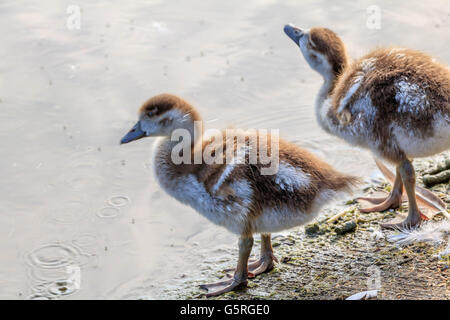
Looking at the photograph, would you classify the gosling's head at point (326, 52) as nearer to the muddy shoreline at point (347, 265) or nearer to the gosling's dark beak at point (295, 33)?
Answer: the gosling's dark beak at point (295, 33)

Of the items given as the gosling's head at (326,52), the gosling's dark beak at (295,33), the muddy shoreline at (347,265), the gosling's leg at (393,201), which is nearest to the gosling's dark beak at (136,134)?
the muddy shoreline at (347,265)

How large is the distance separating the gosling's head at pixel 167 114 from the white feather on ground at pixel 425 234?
173 cm

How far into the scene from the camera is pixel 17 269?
513 cm

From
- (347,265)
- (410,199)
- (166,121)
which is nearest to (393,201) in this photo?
(410,199)

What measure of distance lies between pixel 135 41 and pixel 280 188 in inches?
162

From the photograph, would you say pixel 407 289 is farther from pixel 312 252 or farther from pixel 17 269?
pixel 17 269

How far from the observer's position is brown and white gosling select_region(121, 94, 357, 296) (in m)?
4.38

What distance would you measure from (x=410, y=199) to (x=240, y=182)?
1513 mm

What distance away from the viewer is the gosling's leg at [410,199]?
5.03 metres

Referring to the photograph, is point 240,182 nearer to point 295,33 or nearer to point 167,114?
point 167,114

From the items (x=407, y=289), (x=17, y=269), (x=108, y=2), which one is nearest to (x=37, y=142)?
(x=17, y=269)

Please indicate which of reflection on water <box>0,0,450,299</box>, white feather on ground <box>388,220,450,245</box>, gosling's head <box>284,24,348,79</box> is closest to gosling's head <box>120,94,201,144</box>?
reflection on water <box>0,0,450,299</box>

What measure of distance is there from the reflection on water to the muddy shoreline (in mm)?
510

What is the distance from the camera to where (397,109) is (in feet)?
15.7
